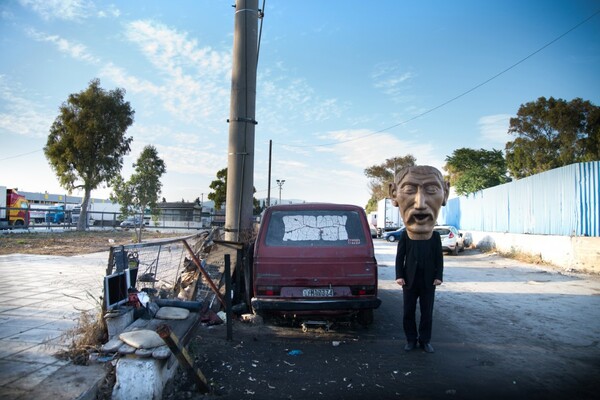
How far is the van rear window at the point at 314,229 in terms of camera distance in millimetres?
5594

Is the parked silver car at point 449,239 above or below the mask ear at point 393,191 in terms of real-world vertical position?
below

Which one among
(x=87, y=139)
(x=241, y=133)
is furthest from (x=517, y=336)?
(x=87, y=139)

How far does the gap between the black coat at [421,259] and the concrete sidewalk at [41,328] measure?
3.45 metres

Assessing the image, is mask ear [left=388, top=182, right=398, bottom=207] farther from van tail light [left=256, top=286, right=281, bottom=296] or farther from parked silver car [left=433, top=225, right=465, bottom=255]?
parked silver car [left=433, top=225, right=465, bottom=255]

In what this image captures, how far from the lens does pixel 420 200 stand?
5.29m

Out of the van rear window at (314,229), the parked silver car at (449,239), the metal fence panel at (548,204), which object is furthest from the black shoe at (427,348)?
the parked silver car at (449,239)

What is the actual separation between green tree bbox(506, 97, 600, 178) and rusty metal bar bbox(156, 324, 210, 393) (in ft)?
110

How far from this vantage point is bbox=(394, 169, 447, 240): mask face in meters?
5.13

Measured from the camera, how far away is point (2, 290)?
726 centimetres

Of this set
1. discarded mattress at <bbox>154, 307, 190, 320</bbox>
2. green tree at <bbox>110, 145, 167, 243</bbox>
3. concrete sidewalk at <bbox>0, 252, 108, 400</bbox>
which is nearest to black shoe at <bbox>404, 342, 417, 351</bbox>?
discarded mattress at <bbox>154, 307, 190, 320</bbox>

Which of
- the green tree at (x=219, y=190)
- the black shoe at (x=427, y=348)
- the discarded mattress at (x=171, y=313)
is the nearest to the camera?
the discarded mattress at (x=171, y=313)

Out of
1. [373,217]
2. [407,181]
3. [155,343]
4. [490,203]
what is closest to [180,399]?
[155,343]

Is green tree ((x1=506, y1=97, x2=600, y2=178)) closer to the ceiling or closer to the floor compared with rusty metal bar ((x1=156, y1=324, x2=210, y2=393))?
closer to the ceiling

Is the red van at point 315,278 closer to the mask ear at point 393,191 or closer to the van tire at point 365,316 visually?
the van tire at point 365,316
